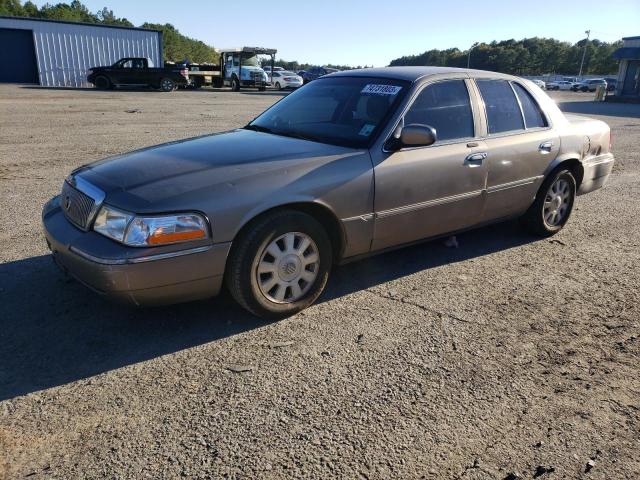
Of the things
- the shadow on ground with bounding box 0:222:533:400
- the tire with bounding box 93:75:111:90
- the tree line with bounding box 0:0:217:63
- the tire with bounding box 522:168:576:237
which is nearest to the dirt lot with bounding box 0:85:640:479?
the shadow on ground with bounding box 0:222:533:400

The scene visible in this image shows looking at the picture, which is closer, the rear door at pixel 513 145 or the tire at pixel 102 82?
the rear door at pixel 513 145

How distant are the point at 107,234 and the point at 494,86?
11.6 ft

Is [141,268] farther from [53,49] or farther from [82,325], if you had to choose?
[53,49]

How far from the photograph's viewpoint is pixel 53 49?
109 ft

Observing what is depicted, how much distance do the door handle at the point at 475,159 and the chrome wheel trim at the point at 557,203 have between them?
4.03 feet

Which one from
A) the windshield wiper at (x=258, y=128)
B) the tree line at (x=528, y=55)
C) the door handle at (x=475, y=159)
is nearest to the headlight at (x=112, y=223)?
the windshield wiper at (x=258, y=128)

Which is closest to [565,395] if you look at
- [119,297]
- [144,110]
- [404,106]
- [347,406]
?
[347,406]

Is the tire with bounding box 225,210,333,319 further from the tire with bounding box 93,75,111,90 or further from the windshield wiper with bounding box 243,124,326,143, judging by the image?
the tire with bounding box 93,75,111,90

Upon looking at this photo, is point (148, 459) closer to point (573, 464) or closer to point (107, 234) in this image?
point (107, 234)

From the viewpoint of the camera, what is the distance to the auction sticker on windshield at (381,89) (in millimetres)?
4043

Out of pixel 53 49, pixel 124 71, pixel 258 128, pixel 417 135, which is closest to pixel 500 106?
Result: pixel 417 135

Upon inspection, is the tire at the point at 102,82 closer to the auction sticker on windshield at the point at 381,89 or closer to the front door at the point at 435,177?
the auction sticker on windshield at the point at 381,89

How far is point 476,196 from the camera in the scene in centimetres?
→ 438

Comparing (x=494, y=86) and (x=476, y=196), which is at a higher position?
(x=494, y=86)
